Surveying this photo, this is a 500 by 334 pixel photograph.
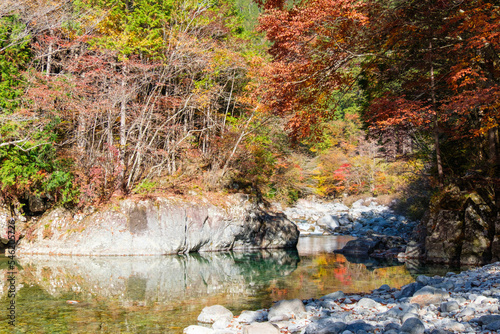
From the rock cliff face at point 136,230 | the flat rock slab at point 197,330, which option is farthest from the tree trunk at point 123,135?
the flat rock slab at point 197,330

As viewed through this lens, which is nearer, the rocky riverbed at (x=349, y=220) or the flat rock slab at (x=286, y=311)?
the flat rock slab at (x=286, y=311)

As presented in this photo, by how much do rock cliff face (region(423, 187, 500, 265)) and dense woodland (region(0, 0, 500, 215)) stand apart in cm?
51

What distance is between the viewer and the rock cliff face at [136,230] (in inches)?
453

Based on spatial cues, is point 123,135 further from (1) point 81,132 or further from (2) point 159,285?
(2) point 159,285

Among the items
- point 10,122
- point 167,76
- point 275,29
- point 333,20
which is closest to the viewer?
point 333,20

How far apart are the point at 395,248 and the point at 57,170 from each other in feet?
39.1

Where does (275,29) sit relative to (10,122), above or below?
above

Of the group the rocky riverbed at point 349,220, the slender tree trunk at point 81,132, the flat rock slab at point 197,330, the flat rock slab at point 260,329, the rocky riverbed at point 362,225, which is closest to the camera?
the flat rock slab at point 260,329

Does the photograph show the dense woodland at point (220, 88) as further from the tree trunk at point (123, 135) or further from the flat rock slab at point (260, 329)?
the flat rock slab at point (260, 329)

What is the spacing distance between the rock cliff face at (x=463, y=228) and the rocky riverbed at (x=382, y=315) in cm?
375

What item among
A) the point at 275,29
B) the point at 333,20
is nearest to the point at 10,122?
the point at 275,29

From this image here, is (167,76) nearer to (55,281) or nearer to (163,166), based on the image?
(163,166)

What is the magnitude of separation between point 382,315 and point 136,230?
30.2ft

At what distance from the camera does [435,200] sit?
10414mm
